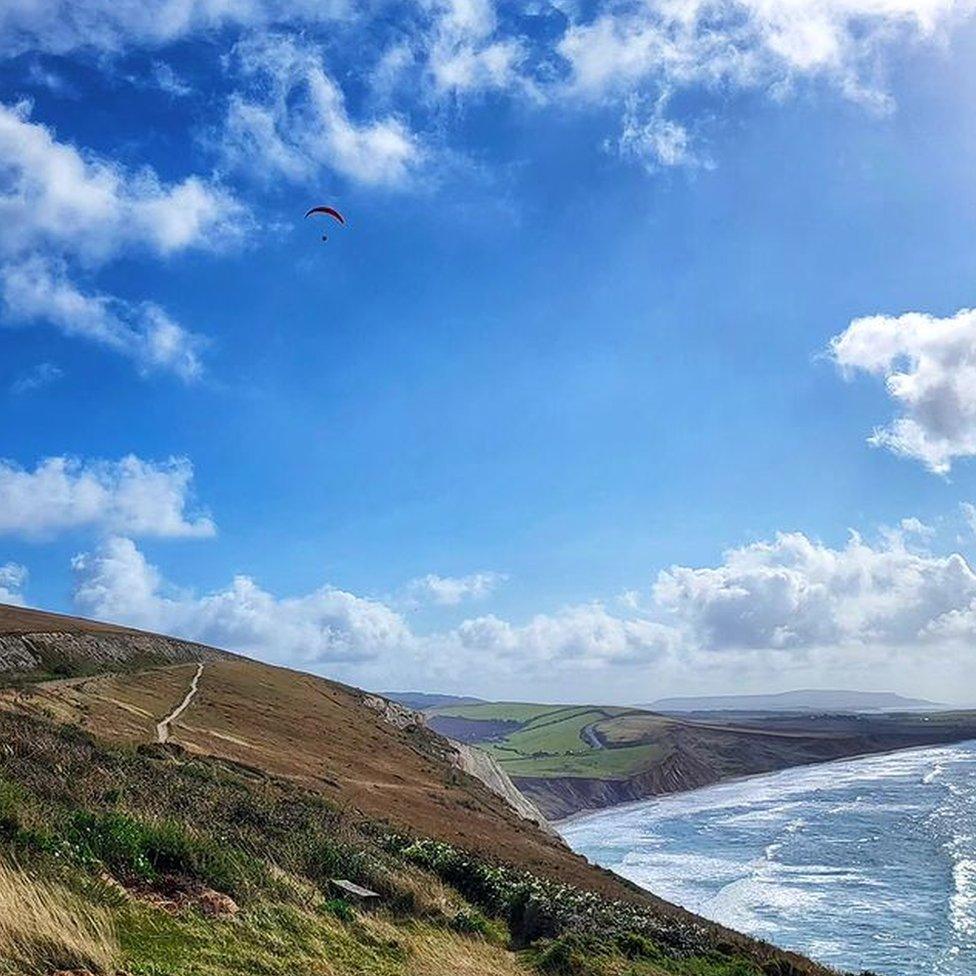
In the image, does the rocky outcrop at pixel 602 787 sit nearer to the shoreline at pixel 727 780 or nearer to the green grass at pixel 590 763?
the shoreline at pixel 727 780

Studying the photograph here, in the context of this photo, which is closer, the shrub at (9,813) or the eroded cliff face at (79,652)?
the shrub at (9,813)

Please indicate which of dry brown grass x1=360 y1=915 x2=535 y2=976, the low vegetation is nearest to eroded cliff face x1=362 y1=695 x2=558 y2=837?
the low vegetation

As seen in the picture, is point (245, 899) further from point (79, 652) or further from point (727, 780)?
point (727, 780)

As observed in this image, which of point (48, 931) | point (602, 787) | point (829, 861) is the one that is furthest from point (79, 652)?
point (602, 787)

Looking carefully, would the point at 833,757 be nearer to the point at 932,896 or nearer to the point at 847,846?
the point at 847,846

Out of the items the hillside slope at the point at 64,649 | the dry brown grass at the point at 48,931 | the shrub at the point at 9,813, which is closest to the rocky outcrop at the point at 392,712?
the hillside slope at the point at 64,649

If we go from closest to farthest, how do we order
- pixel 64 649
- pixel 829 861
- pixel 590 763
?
pixel 64 649
pixel 829 861
pixel 590 763
